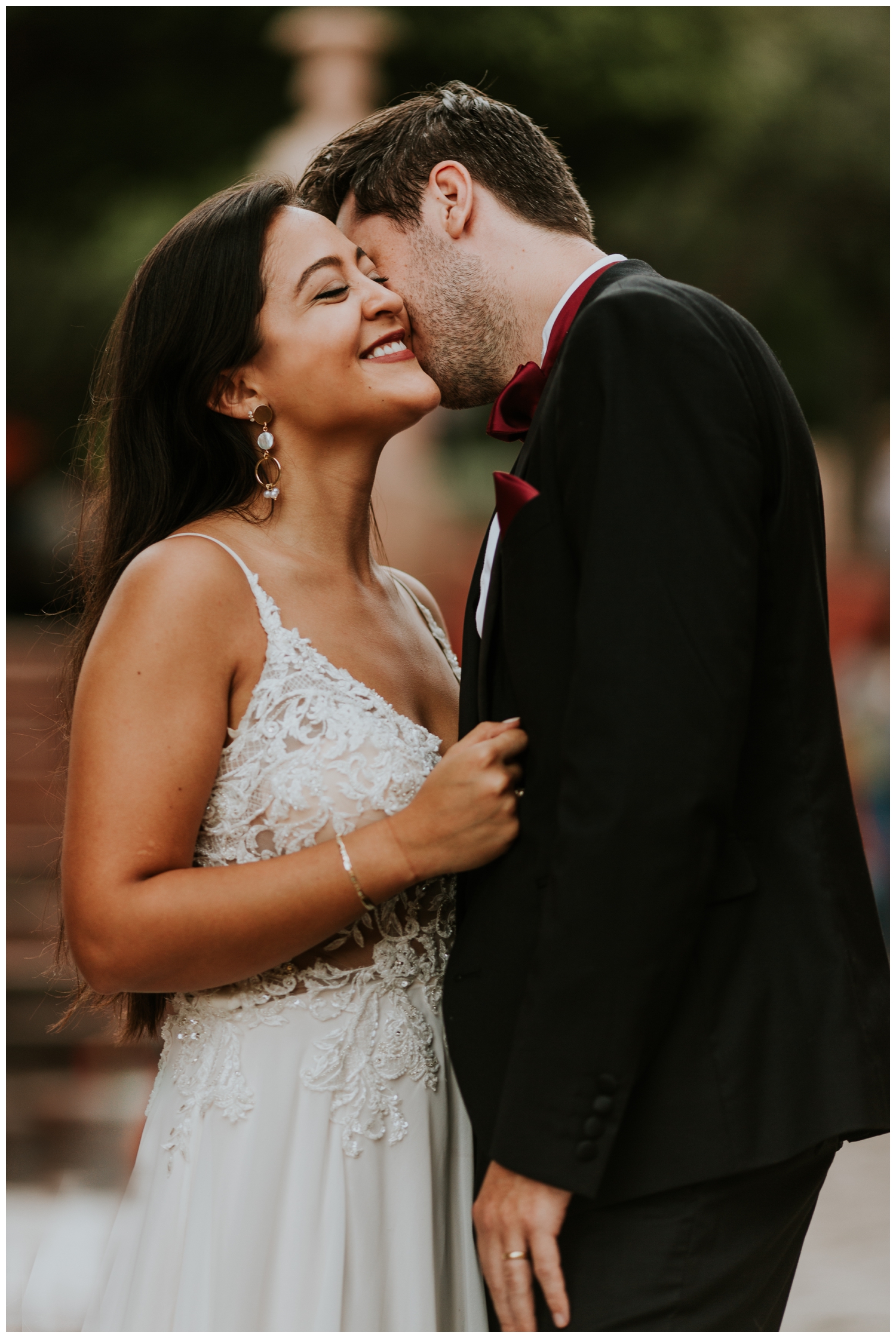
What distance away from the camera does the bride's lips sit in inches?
89.8

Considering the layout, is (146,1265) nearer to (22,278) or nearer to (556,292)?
(556,292)

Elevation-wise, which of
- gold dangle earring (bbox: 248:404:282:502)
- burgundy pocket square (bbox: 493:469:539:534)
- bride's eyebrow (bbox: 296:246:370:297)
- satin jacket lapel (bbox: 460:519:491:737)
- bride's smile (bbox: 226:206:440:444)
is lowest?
satin jacket lapel (bbox: 460:519:491:737)

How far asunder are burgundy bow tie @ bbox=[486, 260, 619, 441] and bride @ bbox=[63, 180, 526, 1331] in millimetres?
296

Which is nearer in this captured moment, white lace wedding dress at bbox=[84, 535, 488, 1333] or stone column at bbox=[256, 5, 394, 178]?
white lace wedding dress at bbox=[84, 535, 488, 1333]

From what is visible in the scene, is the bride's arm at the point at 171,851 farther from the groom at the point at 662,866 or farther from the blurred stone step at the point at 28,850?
the blurred stone step at the point at 28,850

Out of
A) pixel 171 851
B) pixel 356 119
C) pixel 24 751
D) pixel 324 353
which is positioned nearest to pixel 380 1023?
pixel 171 851

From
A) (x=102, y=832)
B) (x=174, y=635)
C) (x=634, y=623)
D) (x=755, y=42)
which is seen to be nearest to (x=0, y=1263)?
(x=102, y=832)

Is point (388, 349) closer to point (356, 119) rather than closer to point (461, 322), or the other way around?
point (461, 322)

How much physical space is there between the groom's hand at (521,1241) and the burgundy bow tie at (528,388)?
115cm

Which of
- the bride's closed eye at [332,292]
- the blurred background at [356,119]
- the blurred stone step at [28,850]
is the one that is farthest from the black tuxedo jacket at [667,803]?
the blurred stone step at [28,850]

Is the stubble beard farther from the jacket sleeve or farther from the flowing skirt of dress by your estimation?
the flowing skirt of dress

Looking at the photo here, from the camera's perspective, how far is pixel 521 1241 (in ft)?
5.16

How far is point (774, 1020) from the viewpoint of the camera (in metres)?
1.63

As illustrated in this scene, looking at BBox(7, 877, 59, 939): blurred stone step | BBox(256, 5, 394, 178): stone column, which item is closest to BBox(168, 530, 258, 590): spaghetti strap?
BBox(7, 877, 59, 939): blurred stone step
